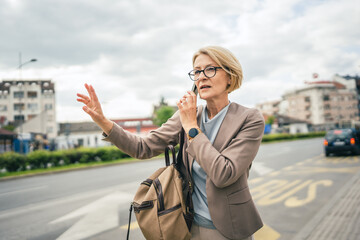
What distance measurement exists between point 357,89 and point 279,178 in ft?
320

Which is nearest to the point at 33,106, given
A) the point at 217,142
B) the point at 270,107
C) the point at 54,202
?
the point at 54,202

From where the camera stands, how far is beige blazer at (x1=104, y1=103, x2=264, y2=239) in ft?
4.57

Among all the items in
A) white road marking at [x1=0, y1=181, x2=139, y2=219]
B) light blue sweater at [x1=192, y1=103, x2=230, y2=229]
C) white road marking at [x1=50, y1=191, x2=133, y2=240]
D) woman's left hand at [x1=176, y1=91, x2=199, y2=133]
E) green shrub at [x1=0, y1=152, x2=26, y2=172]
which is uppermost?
woman's left hand at [x1=176, y1=91, x2=199, y2=133]

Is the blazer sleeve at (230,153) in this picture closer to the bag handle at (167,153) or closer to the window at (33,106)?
the bag handle at (167,153)

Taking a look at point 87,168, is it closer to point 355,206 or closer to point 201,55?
point 355,206

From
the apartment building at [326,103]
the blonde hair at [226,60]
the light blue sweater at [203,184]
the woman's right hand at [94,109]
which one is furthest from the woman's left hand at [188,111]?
the apartment building at [326,103]

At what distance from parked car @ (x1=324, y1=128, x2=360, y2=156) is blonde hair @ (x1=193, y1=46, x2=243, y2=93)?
1583 centimetres

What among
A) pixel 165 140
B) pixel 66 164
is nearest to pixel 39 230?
pixel 165 140

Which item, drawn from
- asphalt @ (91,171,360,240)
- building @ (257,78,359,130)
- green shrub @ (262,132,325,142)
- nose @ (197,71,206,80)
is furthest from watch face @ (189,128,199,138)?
building @ (257,78,359,130)

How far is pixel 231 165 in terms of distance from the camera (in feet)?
4.57

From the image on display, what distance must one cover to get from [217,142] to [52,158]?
16.7 meters

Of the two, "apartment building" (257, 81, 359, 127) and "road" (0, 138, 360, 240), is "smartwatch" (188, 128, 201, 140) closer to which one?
"road" (0, 138, 360, 240)

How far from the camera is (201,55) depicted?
1.62m

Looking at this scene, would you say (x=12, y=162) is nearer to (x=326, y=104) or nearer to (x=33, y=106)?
(x=33, y=106)
